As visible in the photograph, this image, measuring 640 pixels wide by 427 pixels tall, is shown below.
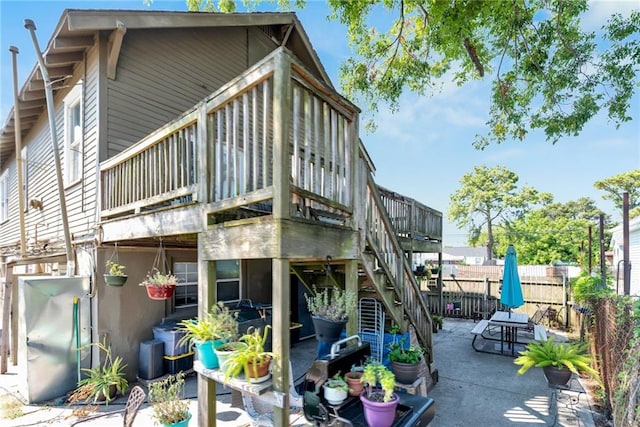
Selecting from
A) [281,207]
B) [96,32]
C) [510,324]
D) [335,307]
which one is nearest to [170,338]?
[335,307]

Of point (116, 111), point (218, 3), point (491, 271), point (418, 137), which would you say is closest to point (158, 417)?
point (116, 111)

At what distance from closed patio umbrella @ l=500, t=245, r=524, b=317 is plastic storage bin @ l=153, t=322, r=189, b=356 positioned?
752 centimetres

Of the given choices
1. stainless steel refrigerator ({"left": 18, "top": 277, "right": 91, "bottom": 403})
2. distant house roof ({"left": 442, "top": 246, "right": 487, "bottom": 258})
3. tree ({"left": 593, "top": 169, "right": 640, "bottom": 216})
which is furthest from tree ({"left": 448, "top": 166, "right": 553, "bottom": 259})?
stainless steel refrigerator ({"left": 18, "top": 277, "right": 91, "bottom": 403})

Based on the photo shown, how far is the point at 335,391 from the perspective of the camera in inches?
116

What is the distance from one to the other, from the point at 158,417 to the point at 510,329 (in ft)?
27.3

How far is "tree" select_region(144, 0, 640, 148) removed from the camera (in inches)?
240

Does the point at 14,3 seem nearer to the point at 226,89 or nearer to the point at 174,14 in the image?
the point at 174,14

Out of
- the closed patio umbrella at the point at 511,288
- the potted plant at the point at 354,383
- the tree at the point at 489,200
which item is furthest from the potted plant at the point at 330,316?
the tree at the point at 489,200

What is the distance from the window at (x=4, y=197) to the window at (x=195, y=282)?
9.31 meters

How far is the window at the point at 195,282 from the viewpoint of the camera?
6797mm

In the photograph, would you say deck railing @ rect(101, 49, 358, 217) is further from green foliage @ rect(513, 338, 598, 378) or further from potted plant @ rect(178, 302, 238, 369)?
green foliage @ rect(513, 338, 598, 378)

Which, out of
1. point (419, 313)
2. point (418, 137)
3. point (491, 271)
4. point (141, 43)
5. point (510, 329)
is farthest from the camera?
point (418, 137)

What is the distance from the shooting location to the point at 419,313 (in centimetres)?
595

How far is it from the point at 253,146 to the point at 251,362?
1861mm
